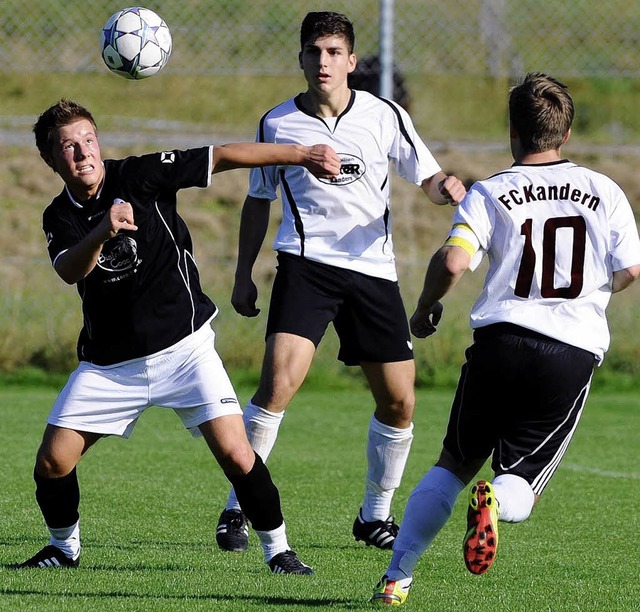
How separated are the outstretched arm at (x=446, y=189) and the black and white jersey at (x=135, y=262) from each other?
1131mm

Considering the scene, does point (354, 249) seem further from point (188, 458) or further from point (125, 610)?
point (188, 458)

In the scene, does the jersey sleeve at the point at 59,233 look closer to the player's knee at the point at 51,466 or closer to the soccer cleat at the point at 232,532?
the player's knee at the point at 51,466

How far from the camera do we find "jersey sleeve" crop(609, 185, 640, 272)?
14.3 ft

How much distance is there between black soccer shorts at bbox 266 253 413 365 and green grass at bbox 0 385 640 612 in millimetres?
927

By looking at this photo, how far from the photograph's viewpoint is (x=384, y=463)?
6.05 meters

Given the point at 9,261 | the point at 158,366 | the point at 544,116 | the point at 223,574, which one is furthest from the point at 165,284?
the point at 9,261

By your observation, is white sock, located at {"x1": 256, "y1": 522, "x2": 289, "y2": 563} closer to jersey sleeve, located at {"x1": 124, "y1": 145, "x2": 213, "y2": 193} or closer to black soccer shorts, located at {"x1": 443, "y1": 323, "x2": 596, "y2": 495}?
black soccer shorts, located at {"x1": 443, "y1": 323, "x2": 596, "y2": 495}

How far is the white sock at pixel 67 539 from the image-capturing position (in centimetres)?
512

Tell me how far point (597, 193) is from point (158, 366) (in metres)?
1.79

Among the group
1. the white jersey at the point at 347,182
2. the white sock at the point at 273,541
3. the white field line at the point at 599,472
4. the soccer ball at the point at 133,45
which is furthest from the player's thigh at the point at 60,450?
the white field line at the point at 599,472

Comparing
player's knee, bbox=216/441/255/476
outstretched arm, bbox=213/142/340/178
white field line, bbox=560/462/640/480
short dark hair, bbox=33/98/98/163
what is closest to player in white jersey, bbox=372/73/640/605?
outstretched arm, bbox=213/142/340/178

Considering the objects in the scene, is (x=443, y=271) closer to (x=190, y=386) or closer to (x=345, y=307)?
(x=190, y=386)

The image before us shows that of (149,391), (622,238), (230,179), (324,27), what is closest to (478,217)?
(622,238)

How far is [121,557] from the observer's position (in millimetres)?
5430
